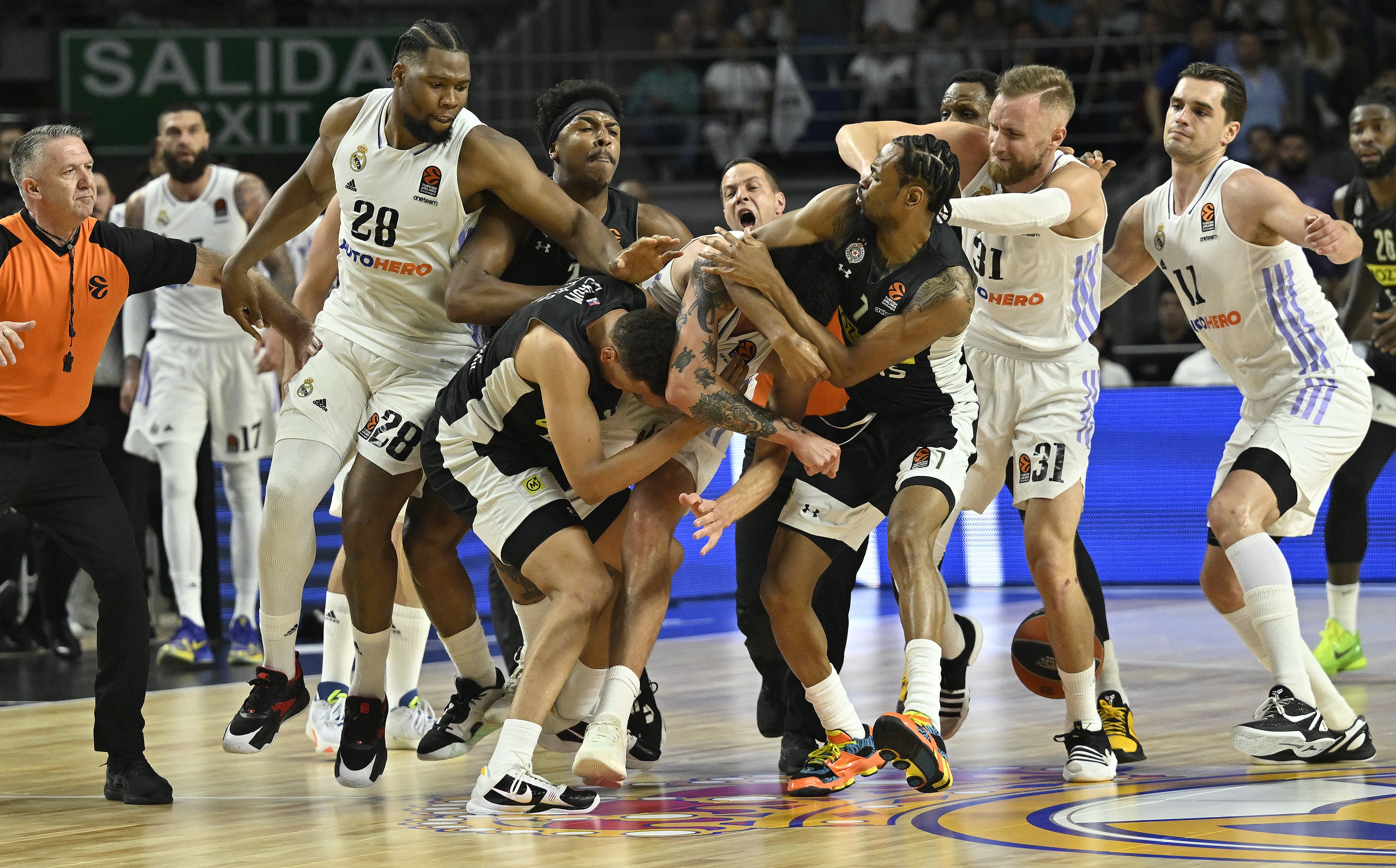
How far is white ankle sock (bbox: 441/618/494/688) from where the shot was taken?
6.12m

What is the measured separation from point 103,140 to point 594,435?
1010 centimetres

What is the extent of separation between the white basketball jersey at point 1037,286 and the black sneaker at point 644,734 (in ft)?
5.75

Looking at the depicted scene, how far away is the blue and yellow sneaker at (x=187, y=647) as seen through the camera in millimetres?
8914

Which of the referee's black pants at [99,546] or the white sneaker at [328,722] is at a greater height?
the referee's black pants at [99,546]

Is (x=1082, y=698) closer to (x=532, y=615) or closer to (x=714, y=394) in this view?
(x=714, y=394)

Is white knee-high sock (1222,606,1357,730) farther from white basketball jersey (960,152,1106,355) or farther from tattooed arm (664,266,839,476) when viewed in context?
tattooed arm (664,266,839,476)

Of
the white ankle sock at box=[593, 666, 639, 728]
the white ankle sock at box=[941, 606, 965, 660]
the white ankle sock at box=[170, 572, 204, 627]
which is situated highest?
the white ankle sock at box=[170, 572, 204, 627]

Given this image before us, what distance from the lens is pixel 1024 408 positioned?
5.97 m

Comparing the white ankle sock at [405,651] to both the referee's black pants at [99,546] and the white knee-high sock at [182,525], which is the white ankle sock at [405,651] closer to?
the referee's black pants at [99,546]

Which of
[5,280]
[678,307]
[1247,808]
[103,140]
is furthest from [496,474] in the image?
[103,140]

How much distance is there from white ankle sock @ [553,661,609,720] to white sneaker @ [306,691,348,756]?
3.34 feet

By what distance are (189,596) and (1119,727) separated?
5.18 metres

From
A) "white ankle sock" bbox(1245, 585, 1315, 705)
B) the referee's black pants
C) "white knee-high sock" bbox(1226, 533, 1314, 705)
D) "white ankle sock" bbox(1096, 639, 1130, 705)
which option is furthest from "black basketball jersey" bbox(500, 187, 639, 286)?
"white ankle sock" bbox(1245, 585, 1315, 705)

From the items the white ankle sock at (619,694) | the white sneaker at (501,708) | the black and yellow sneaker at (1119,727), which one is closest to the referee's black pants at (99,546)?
the white sneaker at (501,708)
